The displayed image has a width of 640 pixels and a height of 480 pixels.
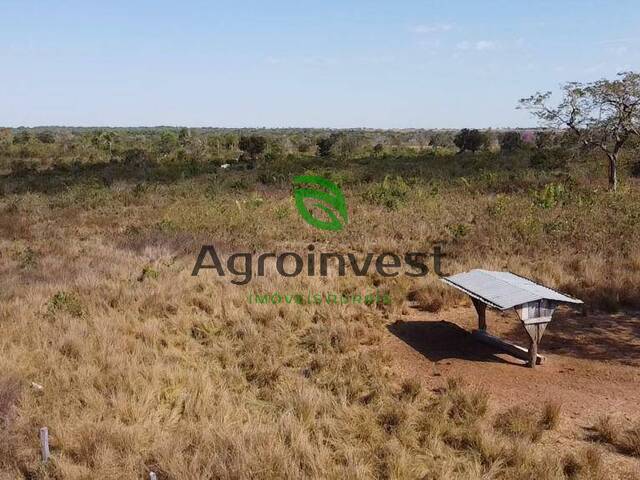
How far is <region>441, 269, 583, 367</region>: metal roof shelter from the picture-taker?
24.4ft

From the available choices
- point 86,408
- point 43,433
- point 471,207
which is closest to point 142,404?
point 86,408

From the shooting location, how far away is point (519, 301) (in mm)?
7379

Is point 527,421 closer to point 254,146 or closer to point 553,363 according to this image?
point 553,363

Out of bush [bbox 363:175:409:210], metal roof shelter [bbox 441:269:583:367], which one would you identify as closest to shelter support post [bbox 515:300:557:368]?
metal roof shelter [bbox 441:269:583:367]

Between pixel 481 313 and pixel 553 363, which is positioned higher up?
pixel 481 313

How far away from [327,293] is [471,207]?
9540 millimetres

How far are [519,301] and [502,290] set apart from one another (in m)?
0.64

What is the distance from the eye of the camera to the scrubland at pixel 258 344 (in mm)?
5062

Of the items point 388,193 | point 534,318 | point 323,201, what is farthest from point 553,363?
point 323,201

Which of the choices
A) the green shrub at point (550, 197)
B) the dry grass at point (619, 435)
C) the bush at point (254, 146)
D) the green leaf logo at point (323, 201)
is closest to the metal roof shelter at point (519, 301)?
the dry grass at point (619, 435)

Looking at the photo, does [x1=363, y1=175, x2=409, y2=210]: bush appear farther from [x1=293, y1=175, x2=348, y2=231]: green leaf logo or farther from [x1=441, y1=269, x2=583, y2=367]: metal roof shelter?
[x1=441, y1=269, x2=583, y2=367]: metal roof shelter

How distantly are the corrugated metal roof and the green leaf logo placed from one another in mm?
7977

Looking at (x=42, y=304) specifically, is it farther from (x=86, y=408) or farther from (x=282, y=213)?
Result: (x=282, y=213)

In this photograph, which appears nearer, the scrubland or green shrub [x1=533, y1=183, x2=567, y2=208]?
the scrubland
